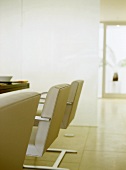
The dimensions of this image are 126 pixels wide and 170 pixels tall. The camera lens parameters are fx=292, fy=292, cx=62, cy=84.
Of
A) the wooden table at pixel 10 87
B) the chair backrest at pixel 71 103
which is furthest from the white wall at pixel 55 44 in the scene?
the chair backrest at pixel 71 103

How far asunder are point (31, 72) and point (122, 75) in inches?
247

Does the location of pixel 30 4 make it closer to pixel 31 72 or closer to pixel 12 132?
pixel 31 72

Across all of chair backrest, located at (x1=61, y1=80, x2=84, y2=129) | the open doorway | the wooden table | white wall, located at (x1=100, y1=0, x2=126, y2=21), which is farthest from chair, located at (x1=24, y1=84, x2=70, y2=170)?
the open doorway

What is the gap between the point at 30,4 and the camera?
5270mm

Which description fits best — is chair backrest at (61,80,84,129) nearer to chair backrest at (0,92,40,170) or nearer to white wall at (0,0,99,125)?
chair backrest at (0,92,40,170)

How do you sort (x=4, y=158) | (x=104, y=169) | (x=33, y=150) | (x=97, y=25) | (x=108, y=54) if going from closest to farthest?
(x=4, y=158) < (x=33, y=150) < (x=104, y=169) < (x=97, y=25) < (x=108, y=54)

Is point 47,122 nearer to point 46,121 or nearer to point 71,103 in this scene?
point 46,121

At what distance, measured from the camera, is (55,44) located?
17.2 feet

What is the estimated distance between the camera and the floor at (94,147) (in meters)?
3.02

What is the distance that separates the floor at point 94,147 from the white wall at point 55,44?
1.51 feet

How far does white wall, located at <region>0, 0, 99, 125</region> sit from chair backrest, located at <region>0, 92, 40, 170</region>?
384cm

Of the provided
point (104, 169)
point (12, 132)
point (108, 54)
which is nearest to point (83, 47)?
point (104, 169)

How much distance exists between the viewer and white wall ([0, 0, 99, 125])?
5176 millimetres

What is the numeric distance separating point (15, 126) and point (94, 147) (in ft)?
8.73
